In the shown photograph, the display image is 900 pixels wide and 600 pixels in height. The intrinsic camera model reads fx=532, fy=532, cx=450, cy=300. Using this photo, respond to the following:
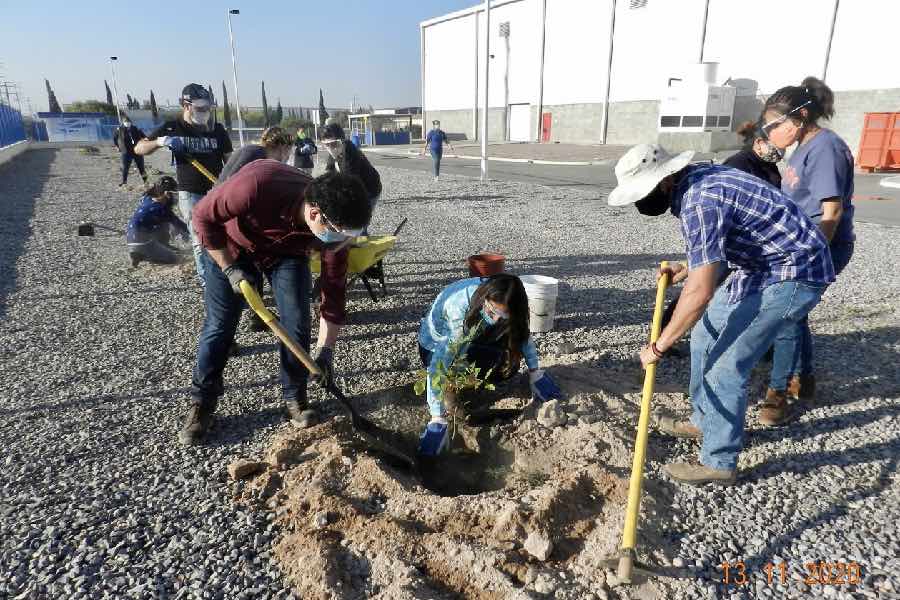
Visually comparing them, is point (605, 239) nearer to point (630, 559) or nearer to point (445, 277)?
point (445, 277)

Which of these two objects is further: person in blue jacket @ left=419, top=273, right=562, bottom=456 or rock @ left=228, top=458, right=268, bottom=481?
person in blue jacket @ left=419, top=273, right=562, bottom=456

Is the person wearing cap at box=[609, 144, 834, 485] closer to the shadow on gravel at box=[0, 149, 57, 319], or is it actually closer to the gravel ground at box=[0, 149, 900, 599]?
the gravel ground at box=[0, 149, 900, 599]

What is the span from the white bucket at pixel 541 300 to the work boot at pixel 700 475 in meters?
1.91

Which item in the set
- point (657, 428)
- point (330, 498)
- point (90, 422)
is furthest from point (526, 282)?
point (90, 422)

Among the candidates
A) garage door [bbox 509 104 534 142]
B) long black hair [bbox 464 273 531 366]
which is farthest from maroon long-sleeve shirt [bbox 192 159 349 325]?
garage door [bbox 509 104 534 142]

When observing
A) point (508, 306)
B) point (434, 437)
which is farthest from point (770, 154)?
point (434, 437)

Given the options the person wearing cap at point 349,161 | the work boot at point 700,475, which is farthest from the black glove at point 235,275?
the person wearing cap at point 349,161

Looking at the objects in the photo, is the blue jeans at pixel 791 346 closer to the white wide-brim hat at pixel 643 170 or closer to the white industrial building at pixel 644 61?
the white wide-brim hat at pixel 643 170

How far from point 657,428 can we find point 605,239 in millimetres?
5232

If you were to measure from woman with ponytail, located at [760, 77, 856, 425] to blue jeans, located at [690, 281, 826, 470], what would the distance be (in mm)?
791

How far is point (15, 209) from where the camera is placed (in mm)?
10562

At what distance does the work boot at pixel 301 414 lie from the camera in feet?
10.3

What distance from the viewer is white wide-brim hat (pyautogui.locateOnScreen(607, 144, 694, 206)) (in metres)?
2.10

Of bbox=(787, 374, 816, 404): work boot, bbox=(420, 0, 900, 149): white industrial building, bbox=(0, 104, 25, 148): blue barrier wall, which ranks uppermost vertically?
bbox=(420, 0, 900, 149): white industrial building
